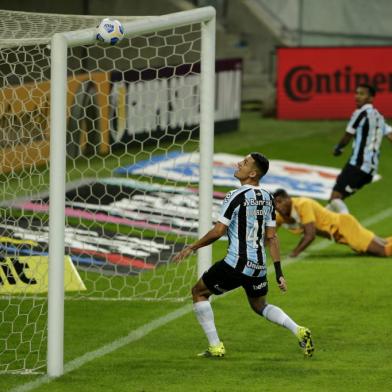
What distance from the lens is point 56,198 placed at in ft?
32.6

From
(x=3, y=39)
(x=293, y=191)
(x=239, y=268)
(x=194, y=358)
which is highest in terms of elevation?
(x=3, y=39)

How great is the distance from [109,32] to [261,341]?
2.96 metres

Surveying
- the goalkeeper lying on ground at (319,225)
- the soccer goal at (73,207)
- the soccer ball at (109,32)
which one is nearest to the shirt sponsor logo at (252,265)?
the soccer goal at (73,207)

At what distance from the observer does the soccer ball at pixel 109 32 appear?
10.4 m

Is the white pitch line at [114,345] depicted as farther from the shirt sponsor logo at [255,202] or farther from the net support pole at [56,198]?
the shirt sponsor logo at [255,202]

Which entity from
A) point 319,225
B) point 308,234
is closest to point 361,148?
point 319,225

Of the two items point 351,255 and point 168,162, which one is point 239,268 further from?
point 168,162

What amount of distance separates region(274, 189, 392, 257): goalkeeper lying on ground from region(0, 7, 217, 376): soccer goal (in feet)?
3.46

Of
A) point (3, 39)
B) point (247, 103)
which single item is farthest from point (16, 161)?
point (247, 103)

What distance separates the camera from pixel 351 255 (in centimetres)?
1595

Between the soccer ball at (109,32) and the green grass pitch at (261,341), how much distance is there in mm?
2537

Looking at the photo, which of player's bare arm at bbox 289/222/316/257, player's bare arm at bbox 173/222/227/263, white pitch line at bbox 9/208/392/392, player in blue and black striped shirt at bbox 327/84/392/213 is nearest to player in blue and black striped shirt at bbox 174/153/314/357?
player's bare arm at bbox 173/222/227/263

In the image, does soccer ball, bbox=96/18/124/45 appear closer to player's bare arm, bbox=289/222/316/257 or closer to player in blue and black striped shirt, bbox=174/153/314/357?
player in blue and black striped shirt, bbox=174/153/314/357

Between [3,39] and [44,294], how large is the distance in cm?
311
